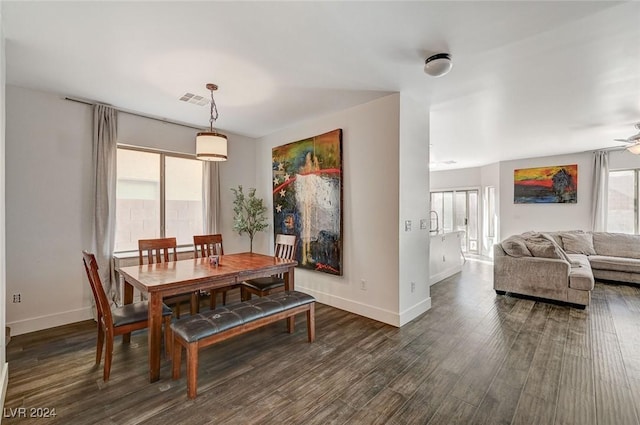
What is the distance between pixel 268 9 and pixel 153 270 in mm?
2520

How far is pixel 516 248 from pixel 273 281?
12.4 ft

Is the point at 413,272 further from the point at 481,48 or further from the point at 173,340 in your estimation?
the point at 173,340

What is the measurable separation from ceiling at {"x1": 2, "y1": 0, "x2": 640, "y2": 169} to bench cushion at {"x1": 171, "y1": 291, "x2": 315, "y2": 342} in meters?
2.29

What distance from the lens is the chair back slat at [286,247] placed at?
3584 millimetres

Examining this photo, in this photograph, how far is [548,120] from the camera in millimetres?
4266

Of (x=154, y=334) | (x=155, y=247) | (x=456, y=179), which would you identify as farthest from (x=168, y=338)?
(x=456, y=179)

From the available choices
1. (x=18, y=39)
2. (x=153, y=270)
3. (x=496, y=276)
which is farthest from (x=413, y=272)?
(x=18, y=39)

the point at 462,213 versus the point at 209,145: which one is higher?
the point at 209,145

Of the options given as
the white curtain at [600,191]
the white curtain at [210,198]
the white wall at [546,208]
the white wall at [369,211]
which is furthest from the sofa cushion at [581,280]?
the white curtain at [210,198]

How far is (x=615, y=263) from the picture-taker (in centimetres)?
505

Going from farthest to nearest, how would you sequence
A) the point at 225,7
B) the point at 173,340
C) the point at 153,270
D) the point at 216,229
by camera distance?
the point at 216,229 → the point at 153,270 → the point at 173,340 → the point at 225,7

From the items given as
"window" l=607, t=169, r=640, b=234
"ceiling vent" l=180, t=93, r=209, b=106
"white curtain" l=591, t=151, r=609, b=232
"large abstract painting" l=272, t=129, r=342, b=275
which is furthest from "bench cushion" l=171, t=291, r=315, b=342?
"window" l=607, t=169, r=640, b=234

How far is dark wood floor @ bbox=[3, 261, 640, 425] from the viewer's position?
1864 mm

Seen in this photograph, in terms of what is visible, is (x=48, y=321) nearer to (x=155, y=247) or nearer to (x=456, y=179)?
(x=155, y=247)
